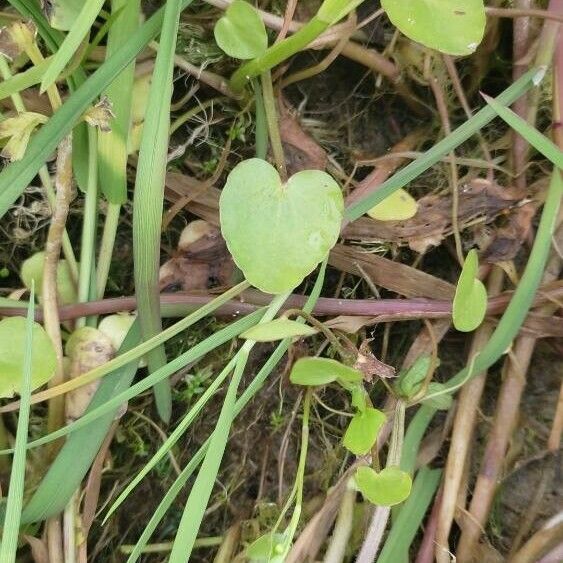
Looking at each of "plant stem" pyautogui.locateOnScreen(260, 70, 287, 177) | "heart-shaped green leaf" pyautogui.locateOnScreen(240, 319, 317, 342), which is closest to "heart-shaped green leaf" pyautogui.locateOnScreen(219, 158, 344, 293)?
"heart-shaped green leaf" pyautogui.locateOnScreen(240, 319, 317, 342)

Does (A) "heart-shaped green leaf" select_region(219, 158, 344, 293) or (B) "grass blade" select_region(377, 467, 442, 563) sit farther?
(B) "grass blade" select_region(377, 467, 442, 563)

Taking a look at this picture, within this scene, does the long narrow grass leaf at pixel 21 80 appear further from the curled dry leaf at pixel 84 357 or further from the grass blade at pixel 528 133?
the grass blade at pixel 528 133

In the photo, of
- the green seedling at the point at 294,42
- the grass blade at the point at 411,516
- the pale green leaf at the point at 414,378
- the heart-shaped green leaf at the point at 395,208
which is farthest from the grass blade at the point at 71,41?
the grass blade at the point at 411,516

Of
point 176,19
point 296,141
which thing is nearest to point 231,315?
point 296,141

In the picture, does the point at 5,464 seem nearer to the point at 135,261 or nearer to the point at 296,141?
the point at 135,261

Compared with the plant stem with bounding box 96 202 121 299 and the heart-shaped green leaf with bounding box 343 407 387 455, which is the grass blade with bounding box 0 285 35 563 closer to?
the plant stem with bounding box 96 202 121 299

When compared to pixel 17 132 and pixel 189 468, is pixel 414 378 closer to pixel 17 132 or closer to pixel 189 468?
pixel 189 468
